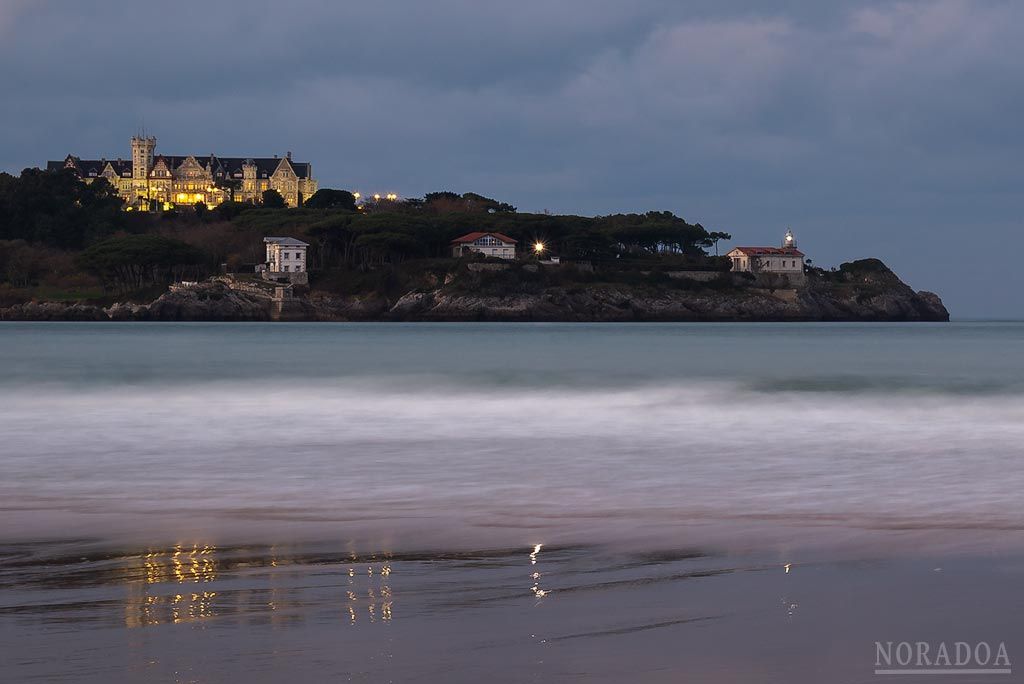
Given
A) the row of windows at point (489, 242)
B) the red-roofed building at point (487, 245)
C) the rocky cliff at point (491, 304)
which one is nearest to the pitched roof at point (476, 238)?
the red-roofed building at point (487, 245)

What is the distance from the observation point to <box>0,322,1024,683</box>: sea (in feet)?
17.0

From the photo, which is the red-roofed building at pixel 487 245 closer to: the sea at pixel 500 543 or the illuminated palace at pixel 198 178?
the illuminated palace at pixel 198 178

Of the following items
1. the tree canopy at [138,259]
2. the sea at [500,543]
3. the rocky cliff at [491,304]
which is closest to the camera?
the sea at [500,543]

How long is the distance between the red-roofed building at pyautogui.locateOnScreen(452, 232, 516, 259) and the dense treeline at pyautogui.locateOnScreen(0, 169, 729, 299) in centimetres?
378

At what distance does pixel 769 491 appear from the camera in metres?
10.5

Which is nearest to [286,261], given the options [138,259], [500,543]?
[138,259]

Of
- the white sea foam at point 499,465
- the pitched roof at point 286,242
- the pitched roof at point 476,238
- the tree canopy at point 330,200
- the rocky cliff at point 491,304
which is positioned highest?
the tree canopy at point 330,200

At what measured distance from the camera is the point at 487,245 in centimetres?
12294

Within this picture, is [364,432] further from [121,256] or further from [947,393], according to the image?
[121,256]

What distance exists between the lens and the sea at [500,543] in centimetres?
518

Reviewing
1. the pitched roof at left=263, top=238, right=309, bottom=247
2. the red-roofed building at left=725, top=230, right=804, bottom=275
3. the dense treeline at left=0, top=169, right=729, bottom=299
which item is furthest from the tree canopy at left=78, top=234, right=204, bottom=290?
the red-roofed building at left=725, top=230, right=804, bottom=275

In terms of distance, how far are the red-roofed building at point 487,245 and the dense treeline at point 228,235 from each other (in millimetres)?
3776

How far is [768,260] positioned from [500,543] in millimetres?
130344

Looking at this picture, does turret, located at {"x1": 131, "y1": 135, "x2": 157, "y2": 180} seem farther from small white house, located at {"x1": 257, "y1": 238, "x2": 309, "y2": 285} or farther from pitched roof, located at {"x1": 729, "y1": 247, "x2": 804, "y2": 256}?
pitched roof, located at {"x1": 729, "y1": 247, "x2": 804, "y2": 256}
